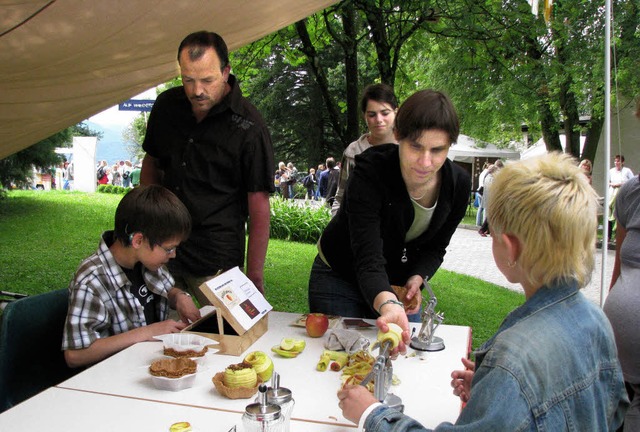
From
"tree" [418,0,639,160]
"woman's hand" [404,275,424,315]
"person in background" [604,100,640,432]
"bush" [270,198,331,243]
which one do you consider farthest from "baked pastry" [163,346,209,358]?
"bush" [270,198,331,243]

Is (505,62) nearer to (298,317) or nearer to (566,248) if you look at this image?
(298,317)

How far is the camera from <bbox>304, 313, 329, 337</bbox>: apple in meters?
2.40

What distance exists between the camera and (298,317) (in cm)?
274

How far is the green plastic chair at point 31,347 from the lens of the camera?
223 cm

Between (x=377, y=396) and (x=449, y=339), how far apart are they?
0.85 metres

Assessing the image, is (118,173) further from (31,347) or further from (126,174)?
(31,347)

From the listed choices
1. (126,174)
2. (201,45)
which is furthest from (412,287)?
(126,174)

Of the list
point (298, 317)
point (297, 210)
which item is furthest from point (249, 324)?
point (297, 210)

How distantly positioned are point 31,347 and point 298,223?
10212 mm

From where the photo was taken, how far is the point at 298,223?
41.1 feet

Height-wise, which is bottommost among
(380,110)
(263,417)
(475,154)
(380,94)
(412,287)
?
(263,417)

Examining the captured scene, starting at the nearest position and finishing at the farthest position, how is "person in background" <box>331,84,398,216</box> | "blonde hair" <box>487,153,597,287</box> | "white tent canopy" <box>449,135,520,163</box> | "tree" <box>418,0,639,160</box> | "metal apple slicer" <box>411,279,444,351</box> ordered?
"blonde hair" <box>487,153,597,287</box>
"metal apple slicer" <box>411,279,444,351</box>
"person in background" <box>331,84,398,216</box>
"tree" <box>418,0,639,160</box>
"white tent canopy" <box>449,135,520,163</box>

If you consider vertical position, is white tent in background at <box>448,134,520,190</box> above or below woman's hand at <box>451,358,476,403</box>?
above

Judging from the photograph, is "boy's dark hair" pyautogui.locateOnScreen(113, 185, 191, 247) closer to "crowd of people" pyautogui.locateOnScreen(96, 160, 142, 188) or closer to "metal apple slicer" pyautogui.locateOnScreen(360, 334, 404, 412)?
"metal apple slicer" pyautogui.locateOnScreen(360, 334, 404, 412)
